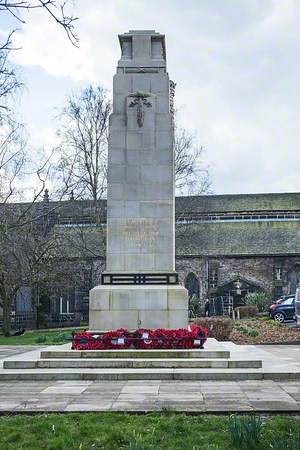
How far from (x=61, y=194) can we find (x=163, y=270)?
59.3ft

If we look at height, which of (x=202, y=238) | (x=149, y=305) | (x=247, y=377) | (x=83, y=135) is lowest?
(x=247, y=377)

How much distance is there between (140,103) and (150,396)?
9.40m

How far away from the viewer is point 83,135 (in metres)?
37.3

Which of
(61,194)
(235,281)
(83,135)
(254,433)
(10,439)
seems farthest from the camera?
(235,281)

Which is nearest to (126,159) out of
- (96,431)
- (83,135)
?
(96,431)

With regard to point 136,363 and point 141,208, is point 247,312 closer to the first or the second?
point 141,208

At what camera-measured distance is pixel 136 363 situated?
40.7ft

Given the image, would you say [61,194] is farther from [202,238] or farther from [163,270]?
[202,238]

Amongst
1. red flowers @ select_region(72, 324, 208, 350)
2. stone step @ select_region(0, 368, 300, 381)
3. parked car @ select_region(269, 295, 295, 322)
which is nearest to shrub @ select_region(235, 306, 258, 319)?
parked car @ select_region(269, 295, 295, 322)

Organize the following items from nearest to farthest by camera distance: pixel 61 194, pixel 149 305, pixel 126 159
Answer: pixel 149 305 < pixel 126 159 < pixel 61 194

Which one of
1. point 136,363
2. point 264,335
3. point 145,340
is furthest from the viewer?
point 264,335

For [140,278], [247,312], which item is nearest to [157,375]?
[140,278]

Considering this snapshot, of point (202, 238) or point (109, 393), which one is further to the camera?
point (202, 238)

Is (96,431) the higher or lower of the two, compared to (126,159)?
lower
